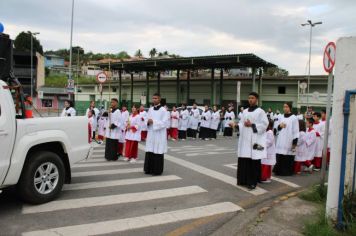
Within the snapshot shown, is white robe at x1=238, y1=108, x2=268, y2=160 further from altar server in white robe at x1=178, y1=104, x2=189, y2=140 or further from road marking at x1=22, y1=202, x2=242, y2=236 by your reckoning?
altar server in white robe at x1=178, y1=104, x2=189, y2=140

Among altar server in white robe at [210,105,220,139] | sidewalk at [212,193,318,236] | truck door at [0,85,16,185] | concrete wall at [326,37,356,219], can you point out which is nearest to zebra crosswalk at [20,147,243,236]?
sidewalk at [212,193,318,236]

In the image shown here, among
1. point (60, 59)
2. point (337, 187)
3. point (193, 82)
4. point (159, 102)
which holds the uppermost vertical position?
point (60, 59)

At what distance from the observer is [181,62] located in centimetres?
3675

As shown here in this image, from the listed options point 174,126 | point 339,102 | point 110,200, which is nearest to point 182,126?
point 174,126

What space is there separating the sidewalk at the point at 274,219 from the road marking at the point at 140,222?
438 mm

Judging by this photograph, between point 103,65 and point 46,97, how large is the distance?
1713 centimetres

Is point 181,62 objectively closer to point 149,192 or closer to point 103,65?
point 103,65

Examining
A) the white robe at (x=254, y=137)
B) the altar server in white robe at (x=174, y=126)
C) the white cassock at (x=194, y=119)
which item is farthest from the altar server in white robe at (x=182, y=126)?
the white robe at (x=254, y=137)

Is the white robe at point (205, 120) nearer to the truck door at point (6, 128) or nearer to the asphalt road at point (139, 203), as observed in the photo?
the asphalt road at point (139, 203)

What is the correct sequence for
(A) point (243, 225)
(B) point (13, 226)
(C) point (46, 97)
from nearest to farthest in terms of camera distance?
(B) point (13, 226) → (A) point (243, 225) → (C) point (46, 97)

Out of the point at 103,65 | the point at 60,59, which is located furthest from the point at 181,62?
the point at 60,59

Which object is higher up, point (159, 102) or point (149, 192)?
point (159, 102)

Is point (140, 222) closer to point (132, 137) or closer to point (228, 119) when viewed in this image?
point (132, 137)

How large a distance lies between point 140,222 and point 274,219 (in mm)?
2056
